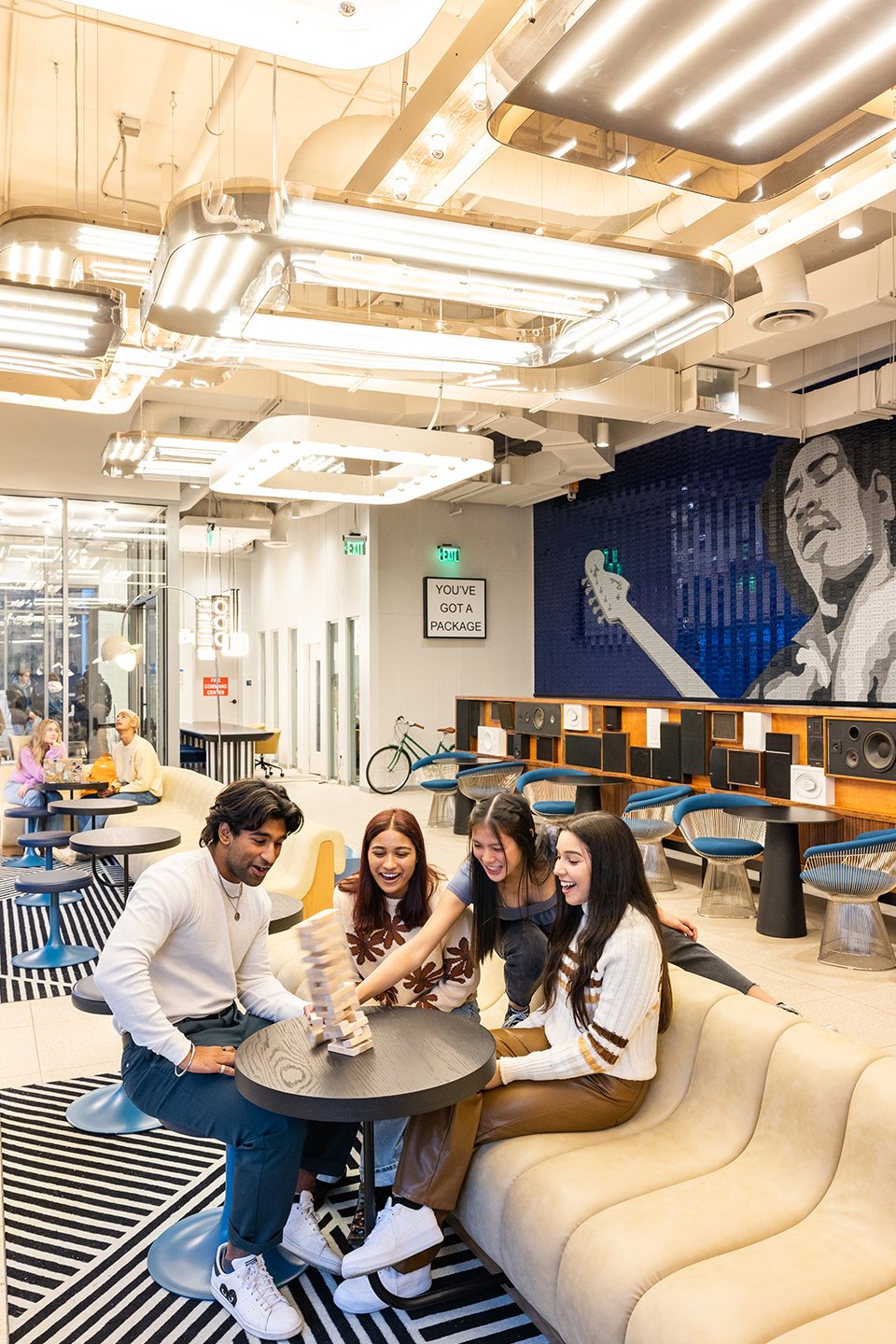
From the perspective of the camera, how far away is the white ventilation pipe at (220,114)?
4008 millimetres

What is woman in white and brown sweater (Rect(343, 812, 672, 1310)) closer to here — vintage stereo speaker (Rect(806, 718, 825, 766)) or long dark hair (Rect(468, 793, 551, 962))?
long dark hair (Rect(468, 793, 551, 962))

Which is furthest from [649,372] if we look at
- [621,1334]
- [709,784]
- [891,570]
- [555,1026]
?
[621,1334]

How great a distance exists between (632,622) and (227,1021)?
912 cm

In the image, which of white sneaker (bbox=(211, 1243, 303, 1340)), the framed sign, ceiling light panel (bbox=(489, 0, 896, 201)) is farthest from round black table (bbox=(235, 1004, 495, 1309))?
the framed sign

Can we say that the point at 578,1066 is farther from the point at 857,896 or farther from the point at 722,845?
the point at 722,845

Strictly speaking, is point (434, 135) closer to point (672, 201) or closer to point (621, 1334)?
point (672, 201)

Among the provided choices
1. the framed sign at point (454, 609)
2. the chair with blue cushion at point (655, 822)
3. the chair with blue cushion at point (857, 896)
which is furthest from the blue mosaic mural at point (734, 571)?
the chair with blue cushion at point (857, 896)

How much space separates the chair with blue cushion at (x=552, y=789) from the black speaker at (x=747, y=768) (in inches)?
47.5

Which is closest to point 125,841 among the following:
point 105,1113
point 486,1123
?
point 105,1113

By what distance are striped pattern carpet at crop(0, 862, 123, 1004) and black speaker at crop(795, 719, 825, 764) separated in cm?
446

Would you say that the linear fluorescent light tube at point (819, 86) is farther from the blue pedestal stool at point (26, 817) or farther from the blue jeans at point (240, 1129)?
the blue pedestal stool at point (26, 817)

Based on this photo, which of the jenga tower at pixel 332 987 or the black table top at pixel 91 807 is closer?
the jenga tower at pixel 332 987

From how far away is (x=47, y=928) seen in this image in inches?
236

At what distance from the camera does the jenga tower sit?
7.04 feet
